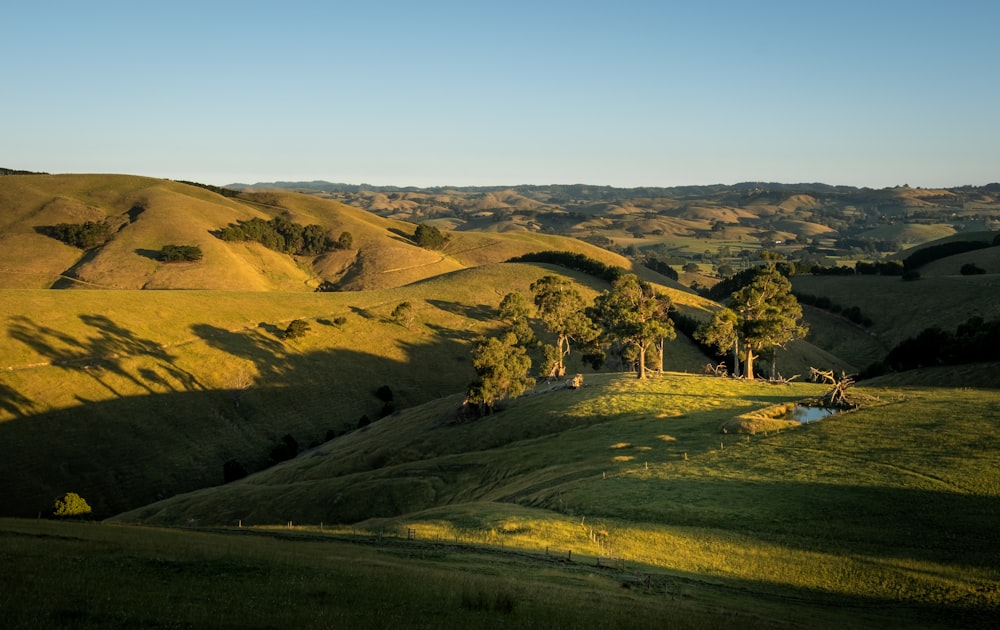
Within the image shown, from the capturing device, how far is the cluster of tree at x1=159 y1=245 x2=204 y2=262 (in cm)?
16600

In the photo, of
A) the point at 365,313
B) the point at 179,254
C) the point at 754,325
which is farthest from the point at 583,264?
the point at 179,254

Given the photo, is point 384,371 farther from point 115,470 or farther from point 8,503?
point 8,503

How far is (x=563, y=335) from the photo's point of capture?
106250 mm

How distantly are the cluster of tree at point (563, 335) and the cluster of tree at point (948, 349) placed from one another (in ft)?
107

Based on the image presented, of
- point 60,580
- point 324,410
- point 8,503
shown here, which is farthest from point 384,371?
point 60,580

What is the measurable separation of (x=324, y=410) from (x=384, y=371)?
47.1 feet

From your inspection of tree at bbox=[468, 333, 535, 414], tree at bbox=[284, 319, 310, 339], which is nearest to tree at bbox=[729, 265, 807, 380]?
tree at bbox=[468, 333, 535, 414]

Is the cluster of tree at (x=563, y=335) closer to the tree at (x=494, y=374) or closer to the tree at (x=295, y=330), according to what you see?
the tree at (x=494, y=374)

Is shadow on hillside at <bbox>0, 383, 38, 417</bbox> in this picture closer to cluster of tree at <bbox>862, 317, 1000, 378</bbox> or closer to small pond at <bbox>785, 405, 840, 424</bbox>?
small pond at <bbox>785, 405, 840, 424</bbox>

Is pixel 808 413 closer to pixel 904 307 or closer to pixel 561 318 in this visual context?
pixel 561 318

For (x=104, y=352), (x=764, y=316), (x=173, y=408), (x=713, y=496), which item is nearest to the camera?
(x=713, y=496)

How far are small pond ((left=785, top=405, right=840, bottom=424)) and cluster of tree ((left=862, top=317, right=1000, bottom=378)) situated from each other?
103 feet

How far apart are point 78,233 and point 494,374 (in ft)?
474

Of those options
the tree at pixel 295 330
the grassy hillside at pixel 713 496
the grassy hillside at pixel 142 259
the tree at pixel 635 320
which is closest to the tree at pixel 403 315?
the tree at pixel 295 330
